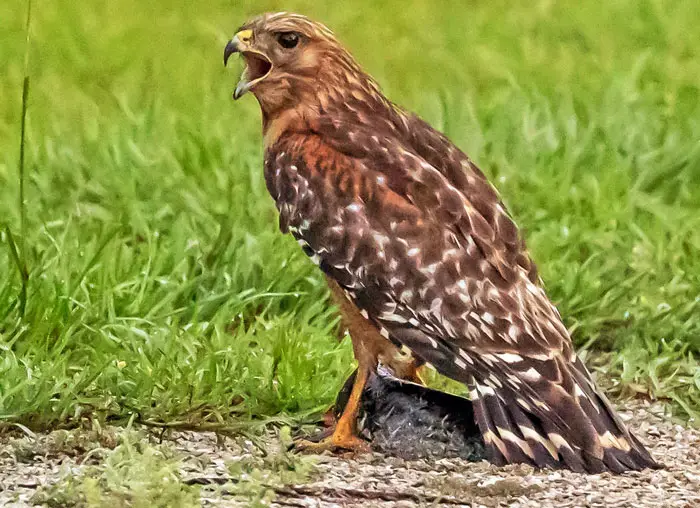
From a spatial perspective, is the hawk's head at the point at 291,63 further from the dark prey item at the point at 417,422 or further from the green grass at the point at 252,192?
the dark prey item at the point at 417,422

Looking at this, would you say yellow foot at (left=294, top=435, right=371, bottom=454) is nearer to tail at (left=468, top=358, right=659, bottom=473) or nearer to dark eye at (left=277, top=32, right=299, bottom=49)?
tail at (left=468, top=358, right=659, bottom=473)

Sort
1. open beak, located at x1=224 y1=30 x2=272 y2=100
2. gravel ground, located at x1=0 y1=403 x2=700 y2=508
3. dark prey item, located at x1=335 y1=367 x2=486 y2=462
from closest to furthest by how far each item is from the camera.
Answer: gravel ground, located at x1=0 y1=403 x2=700 y2=508
dark prey item, located at x1=335 y1=367 x2=486 y2=462
open beak, located at x1=224 y1=30 x2=272 y2=100

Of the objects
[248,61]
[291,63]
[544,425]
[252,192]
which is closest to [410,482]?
[544,425]

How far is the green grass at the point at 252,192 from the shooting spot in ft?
18.5

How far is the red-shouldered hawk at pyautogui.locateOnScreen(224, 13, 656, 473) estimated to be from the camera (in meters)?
4.93

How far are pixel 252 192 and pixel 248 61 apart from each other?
1.89 meters

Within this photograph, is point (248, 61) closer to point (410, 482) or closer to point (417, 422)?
point (417, 422)

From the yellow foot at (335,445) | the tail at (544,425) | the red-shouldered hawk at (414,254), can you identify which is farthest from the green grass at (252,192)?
the tail at (544,425)

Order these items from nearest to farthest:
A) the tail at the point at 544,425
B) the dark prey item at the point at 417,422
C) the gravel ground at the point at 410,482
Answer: the gravel ground at the point at 410,482 → the tail at the point at 544,425 → the dark prey item at the point at 417,422

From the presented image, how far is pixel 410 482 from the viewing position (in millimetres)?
4859

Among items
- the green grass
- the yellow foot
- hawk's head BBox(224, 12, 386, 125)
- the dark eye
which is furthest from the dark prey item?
the dark eye

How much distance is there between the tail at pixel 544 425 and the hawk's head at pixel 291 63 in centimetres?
133

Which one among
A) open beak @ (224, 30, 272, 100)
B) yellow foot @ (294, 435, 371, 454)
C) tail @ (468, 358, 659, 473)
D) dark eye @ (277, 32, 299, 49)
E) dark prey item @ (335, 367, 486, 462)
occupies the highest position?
dark eye @ (277, 32, 299, 49)

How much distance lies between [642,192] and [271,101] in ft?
10.0
